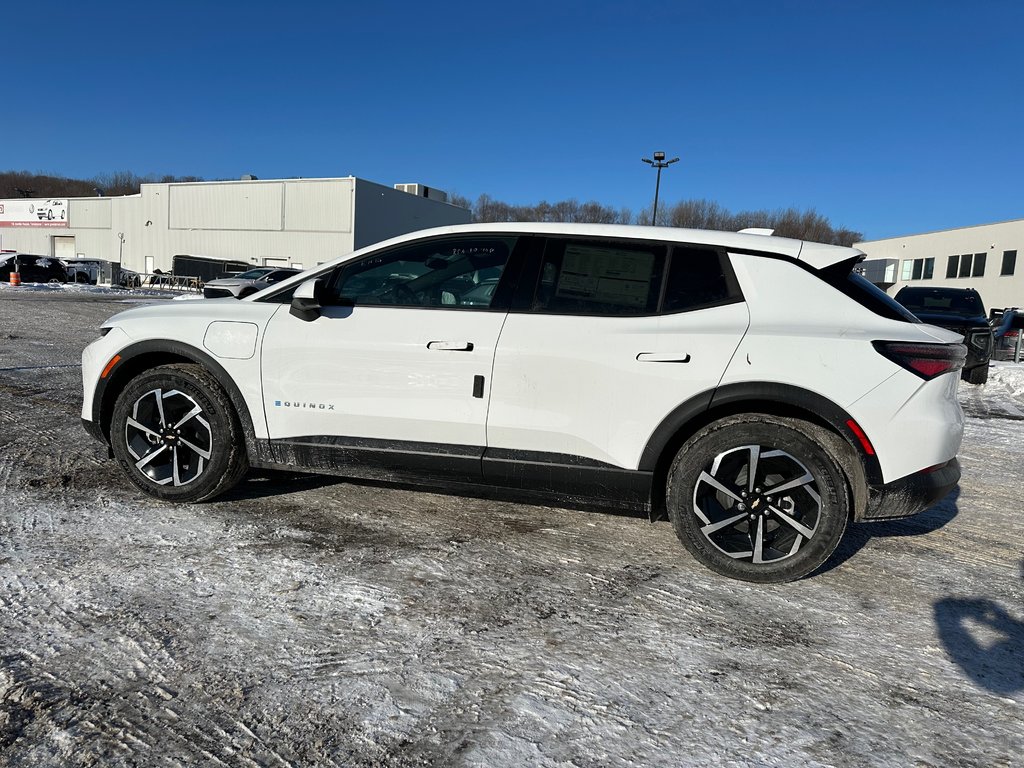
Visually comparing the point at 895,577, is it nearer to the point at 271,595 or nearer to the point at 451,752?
the point at 451,752

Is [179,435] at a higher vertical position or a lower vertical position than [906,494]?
lower

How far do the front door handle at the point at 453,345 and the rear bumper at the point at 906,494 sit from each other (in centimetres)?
200

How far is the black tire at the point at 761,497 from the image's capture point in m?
3.04

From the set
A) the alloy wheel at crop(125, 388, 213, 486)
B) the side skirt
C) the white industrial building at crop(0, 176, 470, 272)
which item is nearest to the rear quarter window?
the side skirt

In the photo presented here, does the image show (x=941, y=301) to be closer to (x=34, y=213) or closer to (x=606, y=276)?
(x=606, y=276)

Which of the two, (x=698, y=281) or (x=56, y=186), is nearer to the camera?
(x=698, y=281)

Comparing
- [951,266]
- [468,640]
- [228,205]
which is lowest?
[468,640]

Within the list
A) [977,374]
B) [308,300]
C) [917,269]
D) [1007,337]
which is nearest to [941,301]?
[1007,337]

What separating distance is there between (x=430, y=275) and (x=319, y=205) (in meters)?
46.2

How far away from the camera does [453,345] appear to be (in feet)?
11.0

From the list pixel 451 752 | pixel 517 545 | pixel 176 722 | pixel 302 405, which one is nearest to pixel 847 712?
pixel 451 752

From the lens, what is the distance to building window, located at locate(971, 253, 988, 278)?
32.9m

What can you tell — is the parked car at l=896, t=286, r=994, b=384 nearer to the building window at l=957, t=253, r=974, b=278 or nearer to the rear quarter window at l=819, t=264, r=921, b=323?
the rear quarter window at l=819, t=264, r=921, b=323

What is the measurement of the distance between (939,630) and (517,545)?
1.91 m
